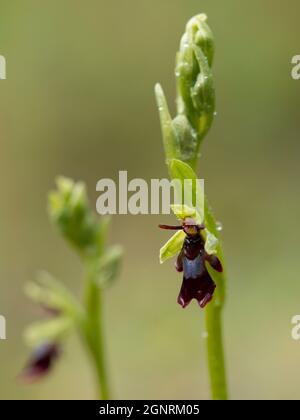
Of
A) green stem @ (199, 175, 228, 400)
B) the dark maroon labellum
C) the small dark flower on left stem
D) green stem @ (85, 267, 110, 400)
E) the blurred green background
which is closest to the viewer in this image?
the dark maroon labellum

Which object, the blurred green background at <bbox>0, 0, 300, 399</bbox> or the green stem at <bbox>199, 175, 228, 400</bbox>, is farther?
the blurred green background at <bbox>0, 0, 300, 399</bbox>

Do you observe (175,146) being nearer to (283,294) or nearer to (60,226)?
(60,226)

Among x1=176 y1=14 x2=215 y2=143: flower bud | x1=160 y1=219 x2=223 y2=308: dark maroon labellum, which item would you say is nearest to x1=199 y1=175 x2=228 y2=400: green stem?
x1=160 y1=219 x2=223 y2=308: dark maroon labellum

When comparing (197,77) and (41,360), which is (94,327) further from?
(197,77)

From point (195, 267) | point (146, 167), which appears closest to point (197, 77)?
point (195, 267)

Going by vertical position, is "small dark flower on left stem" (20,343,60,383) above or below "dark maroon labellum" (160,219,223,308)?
above

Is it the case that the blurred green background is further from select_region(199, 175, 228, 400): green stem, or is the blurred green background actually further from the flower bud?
the flower bud
